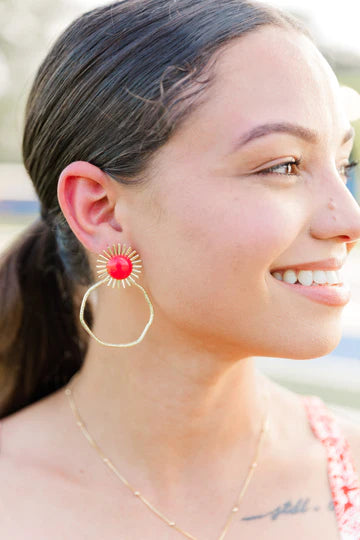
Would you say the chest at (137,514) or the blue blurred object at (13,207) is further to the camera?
the blue blurred object at (13,207)

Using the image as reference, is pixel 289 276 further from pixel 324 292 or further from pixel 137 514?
pixel 137 514

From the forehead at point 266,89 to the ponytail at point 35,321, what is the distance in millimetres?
735

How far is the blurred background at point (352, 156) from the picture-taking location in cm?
190

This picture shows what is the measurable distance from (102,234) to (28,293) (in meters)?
0.56

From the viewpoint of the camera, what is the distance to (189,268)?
4.67 feet

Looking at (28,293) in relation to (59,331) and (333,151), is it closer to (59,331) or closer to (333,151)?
(59,331)

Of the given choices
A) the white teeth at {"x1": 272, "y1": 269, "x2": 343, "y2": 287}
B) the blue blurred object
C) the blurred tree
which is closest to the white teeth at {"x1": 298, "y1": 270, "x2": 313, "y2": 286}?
the white teeth at {"x1": 272, "y1": 269, "x2": 343, "y2": 287}

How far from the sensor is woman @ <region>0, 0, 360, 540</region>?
139cm

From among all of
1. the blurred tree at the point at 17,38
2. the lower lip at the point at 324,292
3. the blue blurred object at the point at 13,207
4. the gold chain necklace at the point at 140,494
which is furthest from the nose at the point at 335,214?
the blurred tree at the point at 17,38

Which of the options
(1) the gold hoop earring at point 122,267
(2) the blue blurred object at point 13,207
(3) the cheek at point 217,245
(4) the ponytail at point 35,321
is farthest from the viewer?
(2) the blue blurred object at point 13,207

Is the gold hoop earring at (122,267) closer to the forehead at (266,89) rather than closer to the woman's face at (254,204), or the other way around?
the woman's face at (254,204)

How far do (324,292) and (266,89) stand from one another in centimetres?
45

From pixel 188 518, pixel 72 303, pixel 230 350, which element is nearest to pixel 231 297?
pixel 230 350

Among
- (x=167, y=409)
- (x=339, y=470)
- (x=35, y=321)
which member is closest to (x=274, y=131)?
(x=167, y=409)
